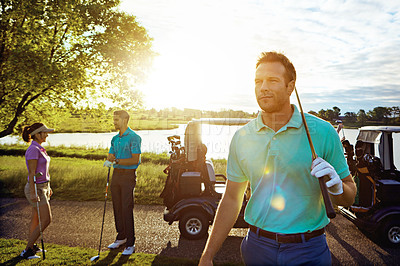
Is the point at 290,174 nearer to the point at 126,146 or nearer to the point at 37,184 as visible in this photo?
the point at 126,146

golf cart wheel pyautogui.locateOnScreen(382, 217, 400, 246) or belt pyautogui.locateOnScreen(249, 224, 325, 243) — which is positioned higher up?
belt pyautogui.locateOnScreen(249, 224, 325, 243)

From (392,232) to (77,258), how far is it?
248 inches

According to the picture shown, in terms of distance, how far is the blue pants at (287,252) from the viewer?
185cm

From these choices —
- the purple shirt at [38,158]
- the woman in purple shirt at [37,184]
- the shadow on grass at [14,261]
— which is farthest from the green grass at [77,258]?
the purple shirt at [38,158]

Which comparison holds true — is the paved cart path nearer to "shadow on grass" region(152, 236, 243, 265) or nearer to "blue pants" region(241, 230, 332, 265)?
"shadow on grass" region(152, 236, 243, 265)

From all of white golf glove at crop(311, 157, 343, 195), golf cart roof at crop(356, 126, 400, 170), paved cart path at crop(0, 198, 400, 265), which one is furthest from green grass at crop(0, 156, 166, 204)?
white golf glove at crop(311, 157, 343, 195)

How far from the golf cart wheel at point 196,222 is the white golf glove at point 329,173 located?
487cm

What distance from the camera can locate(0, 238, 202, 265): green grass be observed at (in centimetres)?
498

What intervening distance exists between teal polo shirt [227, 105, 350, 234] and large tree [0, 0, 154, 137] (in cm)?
1143

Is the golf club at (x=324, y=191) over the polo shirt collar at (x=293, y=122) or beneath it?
beneath

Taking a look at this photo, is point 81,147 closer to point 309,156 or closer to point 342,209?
point 342,209

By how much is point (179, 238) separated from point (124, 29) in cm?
1149

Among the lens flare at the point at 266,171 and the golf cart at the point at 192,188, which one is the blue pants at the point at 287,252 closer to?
the lens flare at the point at 266,171

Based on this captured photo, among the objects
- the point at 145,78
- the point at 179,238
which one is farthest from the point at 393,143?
the point at 145,78
